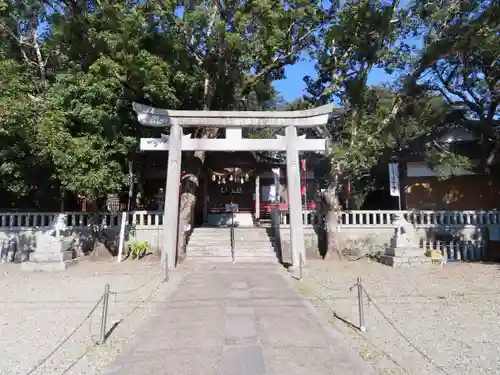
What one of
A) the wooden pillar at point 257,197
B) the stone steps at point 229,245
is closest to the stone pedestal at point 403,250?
the stone steps at point 229,245

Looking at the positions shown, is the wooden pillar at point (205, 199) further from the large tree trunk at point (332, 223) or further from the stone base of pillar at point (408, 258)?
the stone base of pillar at point (408, 258)

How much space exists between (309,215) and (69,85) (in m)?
10.0

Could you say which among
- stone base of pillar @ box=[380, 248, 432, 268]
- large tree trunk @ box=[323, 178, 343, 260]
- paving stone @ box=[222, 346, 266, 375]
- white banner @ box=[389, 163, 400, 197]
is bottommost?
paving stone @ box=[222, 346, 266, 375]

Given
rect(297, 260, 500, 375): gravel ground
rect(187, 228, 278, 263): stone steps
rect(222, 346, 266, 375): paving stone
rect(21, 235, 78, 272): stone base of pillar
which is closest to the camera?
rect(222, 346, 266, 375): paving stone

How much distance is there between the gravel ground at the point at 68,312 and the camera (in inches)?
199

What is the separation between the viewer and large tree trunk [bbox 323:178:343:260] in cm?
1538

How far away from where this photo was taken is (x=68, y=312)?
7477mm

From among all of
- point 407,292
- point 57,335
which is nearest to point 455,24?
point 407,292

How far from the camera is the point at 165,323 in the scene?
21.5ft

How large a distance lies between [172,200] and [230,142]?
2.67m

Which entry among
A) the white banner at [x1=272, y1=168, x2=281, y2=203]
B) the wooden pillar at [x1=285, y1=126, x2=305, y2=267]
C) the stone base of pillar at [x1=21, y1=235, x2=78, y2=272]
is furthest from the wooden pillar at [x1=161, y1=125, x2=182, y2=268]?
the white banner at [x1=272, y1=168, x2=281, y2=203]

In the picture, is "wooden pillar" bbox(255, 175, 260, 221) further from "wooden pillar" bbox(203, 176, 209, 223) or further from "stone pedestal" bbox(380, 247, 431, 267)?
"stone pedestal" bbox(380, 247, 431, 267)

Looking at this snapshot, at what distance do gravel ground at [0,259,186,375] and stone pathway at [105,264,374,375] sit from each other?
40 centimetres

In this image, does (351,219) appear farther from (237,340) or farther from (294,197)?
(237,340)
